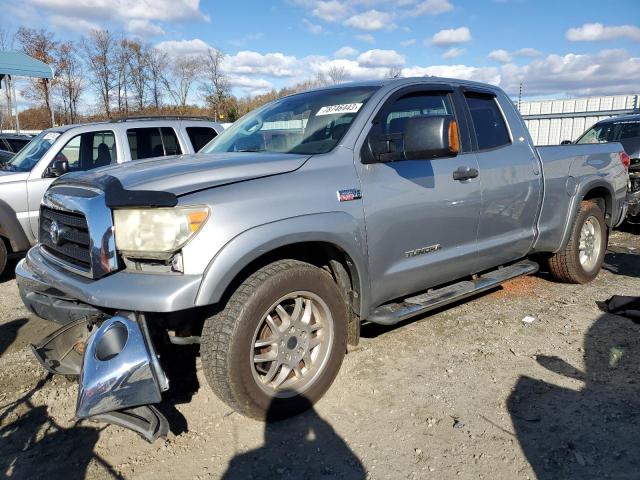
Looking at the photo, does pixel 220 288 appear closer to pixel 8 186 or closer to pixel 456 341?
pixel 456 341

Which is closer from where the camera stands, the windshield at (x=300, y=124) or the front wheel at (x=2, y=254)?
the windshield at (x=300, y=124)

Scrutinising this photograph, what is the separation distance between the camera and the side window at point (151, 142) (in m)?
6.95

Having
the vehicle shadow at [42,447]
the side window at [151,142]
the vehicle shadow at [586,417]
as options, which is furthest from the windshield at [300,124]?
the side window at [151,142]

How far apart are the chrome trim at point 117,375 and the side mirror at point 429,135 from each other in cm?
200

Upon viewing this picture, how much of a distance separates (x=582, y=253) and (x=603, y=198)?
2.29 feet

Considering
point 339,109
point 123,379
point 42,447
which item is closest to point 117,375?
point 123,379

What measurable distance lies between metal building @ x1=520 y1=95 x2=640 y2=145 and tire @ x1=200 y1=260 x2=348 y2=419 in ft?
67.1

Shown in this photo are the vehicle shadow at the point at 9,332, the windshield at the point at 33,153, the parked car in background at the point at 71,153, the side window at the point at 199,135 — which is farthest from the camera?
the side window at the point at 199,135

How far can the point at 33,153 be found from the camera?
682cm

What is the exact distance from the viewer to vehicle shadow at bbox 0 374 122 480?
263 cm

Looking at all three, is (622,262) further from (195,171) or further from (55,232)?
(55,232)

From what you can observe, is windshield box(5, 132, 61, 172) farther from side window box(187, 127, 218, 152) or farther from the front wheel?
side window box(187, 127, 218, 152)

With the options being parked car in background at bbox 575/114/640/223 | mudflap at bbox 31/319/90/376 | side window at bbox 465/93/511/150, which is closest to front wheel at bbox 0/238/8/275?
mudflap at bbox 31/319/90/376

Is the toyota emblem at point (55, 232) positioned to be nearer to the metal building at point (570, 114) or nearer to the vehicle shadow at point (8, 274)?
the vehicle shadow at point (8, 274)
